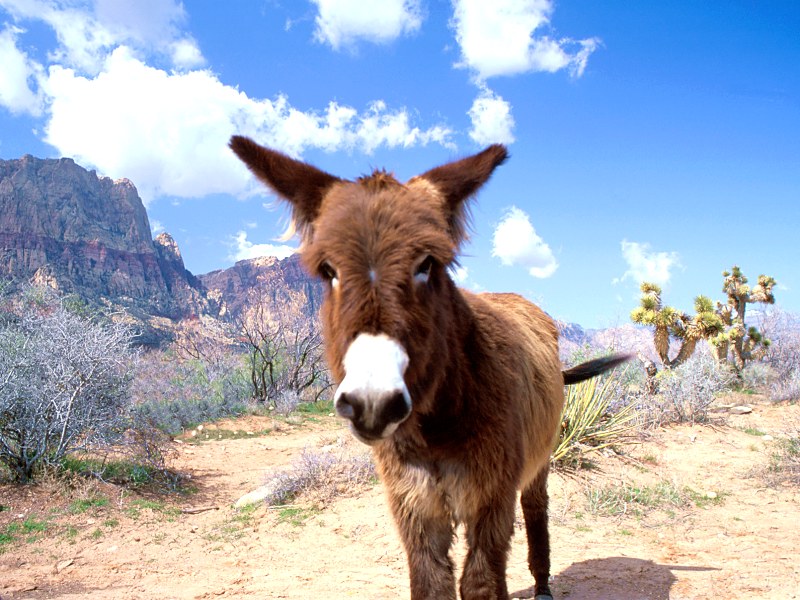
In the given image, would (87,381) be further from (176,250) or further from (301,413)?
(176,250)

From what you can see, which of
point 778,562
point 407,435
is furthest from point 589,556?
point 407,435

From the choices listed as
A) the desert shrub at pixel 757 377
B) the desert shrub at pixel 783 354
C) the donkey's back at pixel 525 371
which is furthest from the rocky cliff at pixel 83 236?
the donkey's back at pixel 525 371

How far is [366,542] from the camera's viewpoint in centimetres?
639

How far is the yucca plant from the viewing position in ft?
27.3

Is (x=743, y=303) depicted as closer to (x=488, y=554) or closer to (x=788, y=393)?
(x=788, y=393)

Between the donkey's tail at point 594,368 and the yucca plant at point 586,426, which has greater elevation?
the donkey's tail at point 594,368

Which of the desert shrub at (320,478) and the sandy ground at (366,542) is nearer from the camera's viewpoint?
the sandy ground at (366,542)

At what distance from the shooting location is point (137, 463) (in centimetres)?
877

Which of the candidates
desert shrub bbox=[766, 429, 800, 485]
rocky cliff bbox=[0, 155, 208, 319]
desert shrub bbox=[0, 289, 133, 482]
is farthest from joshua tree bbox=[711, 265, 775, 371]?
rocky cliff bbox=[0, 155, 208, 319]

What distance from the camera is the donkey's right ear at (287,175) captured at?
270cm

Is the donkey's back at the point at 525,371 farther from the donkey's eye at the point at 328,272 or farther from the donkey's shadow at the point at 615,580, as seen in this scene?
the donkey's shadow at the point at 615,580

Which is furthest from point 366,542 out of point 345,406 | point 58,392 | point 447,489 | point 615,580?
point 58,392

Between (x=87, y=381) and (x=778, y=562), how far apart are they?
31.0 ft

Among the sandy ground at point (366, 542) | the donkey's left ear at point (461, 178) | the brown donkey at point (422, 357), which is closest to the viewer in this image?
the brown donkey at point (422, 357)
